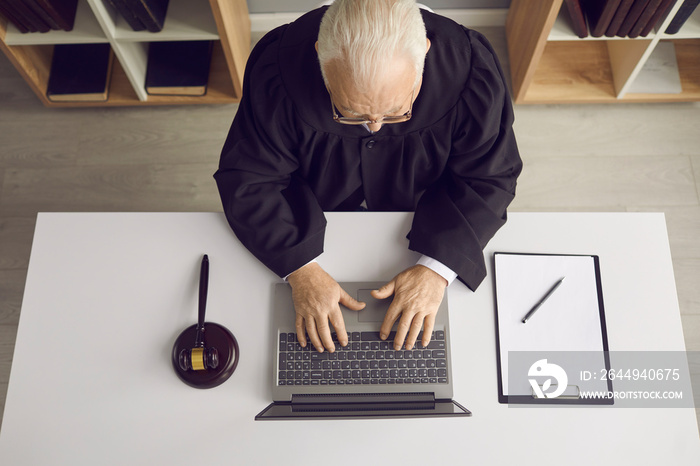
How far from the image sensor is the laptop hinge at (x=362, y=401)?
1.00 metres

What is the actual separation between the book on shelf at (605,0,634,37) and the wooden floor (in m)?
0.40

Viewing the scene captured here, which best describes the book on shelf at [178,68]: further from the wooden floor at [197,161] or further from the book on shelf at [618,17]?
the book on shelf at [618,17]

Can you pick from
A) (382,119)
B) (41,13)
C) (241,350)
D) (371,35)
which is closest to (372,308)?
(241,350)

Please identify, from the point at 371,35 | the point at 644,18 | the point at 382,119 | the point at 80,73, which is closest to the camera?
the point at 371,35

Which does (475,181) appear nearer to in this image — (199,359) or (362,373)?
(362,373)

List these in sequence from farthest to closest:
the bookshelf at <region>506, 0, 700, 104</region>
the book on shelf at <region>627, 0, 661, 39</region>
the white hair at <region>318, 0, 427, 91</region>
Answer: the bookshelf at <region>506, 0, 700, 104</region> → the book on shelf at <region>627, 0, 661, 39</region> → the white hair at <region>318, 0, 427, 91</region>

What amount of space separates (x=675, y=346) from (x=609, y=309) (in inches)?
5.8

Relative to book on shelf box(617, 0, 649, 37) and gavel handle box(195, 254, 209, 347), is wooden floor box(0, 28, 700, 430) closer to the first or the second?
book on shelf box(617, 0, 649, 37)

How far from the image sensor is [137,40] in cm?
182

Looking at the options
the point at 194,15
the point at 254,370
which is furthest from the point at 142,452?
the point at 194,15

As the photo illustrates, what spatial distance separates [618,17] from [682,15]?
8.2 inches

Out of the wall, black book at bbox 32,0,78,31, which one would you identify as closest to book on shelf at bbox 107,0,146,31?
black book at bbox 32,0,78,31

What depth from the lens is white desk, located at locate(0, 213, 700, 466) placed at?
1.01m

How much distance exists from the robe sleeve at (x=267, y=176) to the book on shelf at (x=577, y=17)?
109 centimetres
